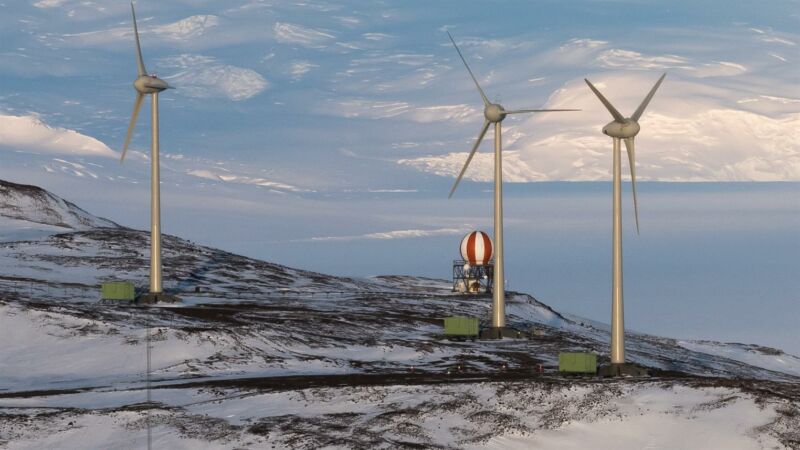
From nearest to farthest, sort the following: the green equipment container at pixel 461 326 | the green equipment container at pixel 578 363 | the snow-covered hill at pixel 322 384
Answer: the snow-covered hill at pixel 322 384 → the green equipment container at pixel 578 363 → the green equipment container at pixel 461 326

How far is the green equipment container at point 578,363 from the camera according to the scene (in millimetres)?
105688

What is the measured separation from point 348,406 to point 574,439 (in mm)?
15286

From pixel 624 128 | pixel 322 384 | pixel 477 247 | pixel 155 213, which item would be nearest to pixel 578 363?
pixel 624 128

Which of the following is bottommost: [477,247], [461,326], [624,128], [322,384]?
[322,384]

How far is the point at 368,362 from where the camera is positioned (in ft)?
389

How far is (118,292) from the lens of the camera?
142750 mm

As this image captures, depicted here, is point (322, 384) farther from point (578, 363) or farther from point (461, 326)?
point (461, 326)

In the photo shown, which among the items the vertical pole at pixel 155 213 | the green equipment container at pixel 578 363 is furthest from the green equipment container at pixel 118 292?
the green equipment container at pixel 578 363

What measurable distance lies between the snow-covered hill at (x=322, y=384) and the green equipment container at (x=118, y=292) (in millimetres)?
3863

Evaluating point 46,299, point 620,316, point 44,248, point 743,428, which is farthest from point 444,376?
point 44,248

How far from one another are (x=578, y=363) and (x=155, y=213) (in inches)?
2012

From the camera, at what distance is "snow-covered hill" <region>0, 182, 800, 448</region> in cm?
8206

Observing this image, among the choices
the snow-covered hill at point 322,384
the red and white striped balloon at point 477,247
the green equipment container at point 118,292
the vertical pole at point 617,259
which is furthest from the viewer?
the red and white striped balloon at point 477,247

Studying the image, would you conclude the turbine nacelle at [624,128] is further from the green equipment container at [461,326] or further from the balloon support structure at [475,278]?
the balloon support structure at [475,278]
